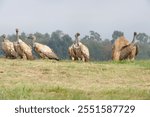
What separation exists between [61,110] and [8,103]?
831 millimetres

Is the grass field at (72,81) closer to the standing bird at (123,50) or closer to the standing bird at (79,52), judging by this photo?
the standing bird at (79,52)

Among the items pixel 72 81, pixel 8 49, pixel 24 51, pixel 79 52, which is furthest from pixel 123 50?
pixel 72 81

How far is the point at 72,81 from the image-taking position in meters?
13.6

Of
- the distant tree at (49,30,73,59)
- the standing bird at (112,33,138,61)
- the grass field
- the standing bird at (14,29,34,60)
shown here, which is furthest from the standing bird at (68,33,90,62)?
the distant tree at (49,30,73,59)

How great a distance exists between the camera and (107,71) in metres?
15.4

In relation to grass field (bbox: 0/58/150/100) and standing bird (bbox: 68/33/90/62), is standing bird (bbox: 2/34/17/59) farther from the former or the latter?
grass field (bbox: 0/58/150/100)

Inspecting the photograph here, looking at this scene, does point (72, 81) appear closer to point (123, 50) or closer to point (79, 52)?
point (79, 52)

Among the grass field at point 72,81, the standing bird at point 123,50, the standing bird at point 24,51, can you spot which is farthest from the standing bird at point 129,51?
the grass field at point 72,81

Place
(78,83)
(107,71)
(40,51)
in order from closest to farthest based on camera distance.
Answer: (78,83)
(107,71)
(40,51)

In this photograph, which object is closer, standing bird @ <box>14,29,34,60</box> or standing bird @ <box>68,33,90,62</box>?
standing bird @ <box>14,29,34,60</box>

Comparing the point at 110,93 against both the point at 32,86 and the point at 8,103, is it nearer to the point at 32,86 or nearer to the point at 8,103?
the point at 32,86

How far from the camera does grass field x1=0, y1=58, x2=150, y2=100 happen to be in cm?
1118

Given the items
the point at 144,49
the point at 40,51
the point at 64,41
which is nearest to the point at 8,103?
the point at 40,51

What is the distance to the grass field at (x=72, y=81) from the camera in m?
11.2
